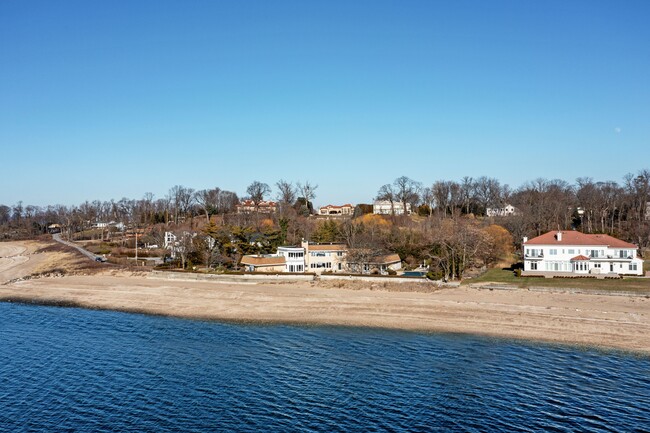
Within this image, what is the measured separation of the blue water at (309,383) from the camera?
22.3m

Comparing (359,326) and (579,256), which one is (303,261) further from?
(579,256)

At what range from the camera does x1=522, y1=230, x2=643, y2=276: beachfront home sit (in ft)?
182

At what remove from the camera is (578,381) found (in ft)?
88.0

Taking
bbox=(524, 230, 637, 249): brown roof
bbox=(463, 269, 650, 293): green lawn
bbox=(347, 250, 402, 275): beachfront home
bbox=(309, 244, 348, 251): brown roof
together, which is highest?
bbox=(524, 230, 637, 249): brown roof

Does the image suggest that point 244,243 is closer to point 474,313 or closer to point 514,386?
point 474,313

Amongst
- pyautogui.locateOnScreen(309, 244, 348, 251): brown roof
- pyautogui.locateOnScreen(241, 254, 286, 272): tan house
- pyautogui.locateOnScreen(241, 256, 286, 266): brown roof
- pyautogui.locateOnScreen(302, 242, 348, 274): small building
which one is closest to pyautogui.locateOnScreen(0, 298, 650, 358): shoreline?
pyautogui.locateOnScreen(241, 254, 286, 272): tan house

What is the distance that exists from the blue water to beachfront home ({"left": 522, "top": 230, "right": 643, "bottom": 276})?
88.0 feet

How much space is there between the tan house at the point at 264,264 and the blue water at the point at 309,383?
23.2 m

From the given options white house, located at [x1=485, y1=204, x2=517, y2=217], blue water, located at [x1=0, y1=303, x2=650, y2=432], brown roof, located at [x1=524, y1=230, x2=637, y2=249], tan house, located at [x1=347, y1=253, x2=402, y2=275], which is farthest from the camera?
white house, located at [x1=485, y1=204, x2=517, y2=217]

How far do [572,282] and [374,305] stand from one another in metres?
21.0

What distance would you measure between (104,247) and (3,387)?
72.1m

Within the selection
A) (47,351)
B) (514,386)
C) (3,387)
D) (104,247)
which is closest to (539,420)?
(514,386)

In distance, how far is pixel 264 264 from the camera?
6162 centimetres

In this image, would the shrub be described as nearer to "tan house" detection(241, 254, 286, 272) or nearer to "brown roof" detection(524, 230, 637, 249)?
"brown roof" detection(524, 230, 637, 249)
